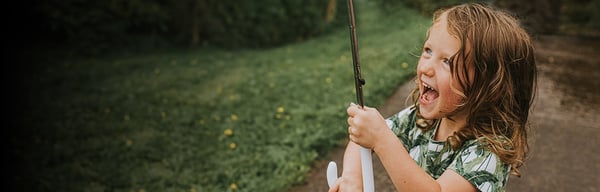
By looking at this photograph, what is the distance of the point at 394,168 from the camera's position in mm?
1330

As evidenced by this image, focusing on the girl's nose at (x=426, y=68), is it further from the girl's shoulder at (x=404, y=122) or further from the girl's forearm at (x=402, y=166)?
the girl's shoulder at (x=404, y=122)

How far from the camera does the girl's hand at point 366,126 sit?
1.28 m

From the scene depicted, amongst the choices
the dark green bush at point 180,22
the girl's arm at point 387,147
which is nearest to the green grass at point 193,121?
the girl's arm at point 387,147

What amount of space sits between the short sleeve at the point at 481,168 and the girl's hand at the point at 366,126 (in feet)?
0.83

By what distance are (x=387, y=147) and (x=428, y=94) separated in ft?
0.65

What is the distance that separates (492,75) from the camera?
4.55ft

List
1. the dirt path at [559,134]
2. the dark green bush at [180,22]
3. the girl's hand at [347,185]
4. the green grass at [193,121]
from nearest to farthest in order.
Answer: the girl's hand at [347,185] → the dirt path at [559,134] → the green grass at [193,121] → the dark green bush at [180,22]

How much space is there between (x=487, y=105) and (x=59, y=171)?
342 cm

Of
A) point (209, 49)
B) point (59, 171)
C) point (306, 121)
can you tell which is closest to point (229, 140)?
point (306, 121)

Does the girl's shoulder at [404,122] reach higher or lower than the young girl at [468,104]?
lower

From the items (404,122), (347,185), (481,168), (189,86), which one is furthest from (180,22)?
(481,168)

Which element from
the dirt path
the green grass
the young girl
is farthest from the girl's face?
the dirt path

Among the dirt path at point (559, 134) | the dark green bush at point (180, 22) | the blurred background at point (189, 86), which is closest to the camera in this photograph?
the dirt path at point (559, 134)

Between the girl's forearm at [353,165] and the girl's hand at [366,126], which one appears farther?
the girl's forearm at [353,165]
